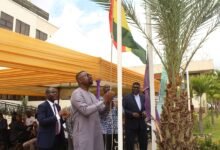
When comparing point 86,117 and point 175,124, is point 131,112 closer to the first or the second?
point 175,124

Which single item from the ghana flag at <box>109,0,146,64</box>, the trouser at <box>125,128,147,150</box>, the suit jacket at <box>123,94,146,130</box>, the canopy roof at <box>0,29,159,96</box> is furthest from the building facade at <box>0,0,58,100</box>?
the ghana flag at <box>109,0,146,64</box>

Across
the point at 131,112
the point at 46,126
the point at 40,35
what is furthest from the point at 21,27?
the point at 46,126

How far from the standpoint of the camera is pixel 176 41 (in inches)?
197

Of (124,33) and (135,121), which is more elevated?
(124,33)

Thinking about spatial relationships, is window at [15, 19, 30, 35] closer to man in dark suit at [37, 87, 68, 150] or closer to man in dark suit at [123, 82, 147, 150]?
man in dark suit at [123, 82, 147, 150]

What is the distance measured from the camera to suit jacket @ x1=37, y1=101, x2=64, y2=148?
17.1 ft

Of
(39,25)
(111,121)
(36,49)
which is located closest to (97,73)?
(111,121)

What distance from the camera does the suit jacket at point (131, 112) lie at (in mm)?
6750

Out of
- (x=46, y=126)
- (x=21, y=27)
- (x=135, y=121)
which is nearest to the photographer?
(x=46, y=126)

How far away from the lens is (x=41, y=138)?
5.27 meters

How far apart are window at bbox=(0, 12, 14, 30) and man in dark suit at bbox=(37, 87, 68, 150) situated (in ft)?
84.3

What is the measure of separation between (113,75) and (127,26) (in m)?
2.02

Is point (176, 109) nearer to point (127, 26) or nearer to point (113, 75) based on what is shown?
point (127, 26)

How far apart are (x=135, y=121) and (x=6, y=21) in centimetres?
2626
